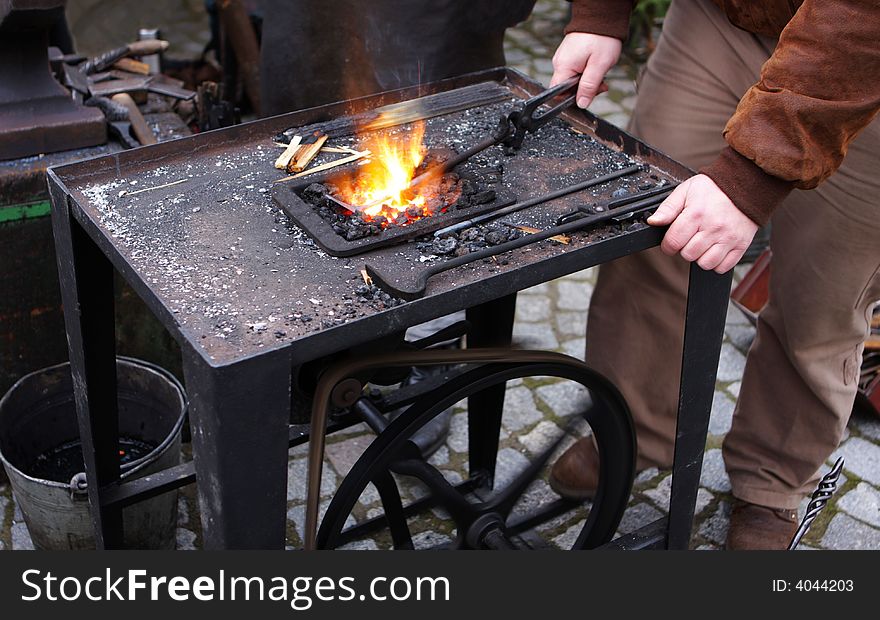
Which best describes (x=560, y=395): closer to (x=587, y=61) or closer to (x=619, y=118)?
(x=587, y=61)

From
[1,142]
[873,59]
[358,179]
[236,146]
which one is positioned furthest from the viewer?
[1,142]

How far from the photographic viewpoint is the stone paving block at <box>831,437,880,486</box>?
3.23 m

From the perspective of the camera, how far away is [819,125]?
1976 millimetres

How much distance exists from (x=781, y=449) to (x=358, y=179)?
1520 mm

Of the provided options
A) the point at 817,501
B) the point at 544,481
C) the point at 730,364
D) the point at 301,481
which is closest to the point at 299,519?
the point at 301,481

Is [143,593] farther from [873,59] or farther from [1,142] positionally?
[873,59]

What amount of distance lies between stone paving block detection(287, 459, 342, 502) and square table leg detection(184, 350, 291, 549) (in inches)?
47.7

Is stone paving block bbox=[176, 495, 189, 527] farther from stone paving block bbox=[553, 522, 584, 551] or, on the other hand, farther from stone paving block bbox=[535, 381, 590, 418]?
stone paving block bbox=[535, 381, 590, 418]

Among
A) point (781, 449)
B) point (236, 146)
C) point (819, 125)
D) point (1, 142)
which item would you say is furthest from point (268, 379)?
point (781, 449)

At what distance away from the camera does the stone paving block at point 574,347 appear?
12.1 feet

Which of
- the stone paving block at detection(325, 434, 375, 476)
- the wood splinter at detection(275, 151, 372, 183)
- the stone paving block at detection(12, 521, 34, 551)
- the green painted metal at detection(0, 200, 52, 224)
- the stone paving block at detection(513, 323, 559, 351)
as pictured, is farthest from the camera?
the stone paving block at detection(513, 323, 559, 351)

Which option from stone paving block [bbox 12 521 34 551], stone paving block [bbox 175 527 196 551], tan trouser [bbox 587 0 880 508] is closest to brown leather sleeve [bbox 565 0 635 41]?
tan trouser [bbox 587 0 880 508]

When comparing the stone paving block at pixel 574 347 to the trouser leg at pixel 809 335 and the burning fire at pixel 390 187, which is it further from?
the burning fire at pixel 390 187

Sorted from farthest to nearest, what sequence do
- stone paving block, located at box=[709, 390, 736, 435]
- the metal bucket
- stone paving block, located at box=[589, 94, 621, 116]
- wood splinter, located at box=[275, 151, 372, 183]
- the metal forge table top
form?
stone paving block, located at box=[589, 94, 621, 116], stone paving block, located at box=[709, 390, 736, 435], the metal bucket, wood splinter, located at box=[275, 151, 372, 183], the metal forge table top
